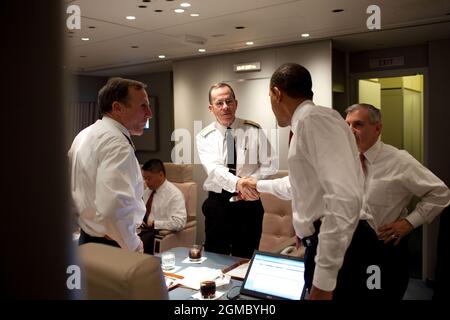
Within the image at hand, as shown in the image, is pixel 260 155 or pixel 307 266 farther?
pixel 260 155

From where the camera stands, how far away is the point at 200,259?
8.32 ft

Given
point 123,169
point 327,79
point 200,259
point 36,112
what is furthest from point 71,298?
point 327,79

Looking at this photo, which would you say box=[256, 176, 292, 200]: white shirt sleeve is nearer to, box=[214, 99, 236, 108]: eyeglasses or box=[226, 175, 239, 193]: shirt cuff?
box=[226, 175, 239, 193]: shirt cuff

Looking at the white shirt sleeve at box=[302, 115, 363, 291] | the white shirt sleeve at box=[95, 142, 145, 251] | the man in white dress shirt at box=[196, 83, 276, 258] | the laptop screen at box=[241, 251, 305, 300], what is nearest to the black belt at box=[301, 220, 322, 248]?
the white shirt sleeve at box=[302, 115, 363, 291]

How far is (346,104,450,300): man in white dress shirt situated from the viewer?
2.26m

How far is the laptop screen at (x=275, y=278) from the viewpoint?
71.4 inches

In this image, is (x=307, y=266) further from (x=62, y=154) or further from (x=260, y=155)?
(x=260, y=155)

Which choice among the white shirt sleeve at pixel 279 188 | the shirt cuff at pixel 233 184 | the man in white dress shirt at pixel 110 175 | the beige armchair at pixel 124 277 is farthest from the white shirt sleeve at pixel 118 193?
the beige armchair at pixel 124 277

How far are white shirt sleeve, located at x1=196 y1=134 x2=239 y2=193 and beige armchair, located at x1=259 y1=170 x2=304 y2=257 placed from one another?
450 mm

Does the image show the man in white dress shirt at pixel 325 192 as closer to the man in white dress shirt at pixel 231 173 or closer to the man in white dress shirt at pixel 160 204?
the man in white dress shirt at pixel 231 173

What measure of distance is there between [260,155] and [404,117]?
3.60 metres

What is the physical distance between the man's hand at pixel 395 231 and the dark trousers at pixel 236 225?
3.22ft

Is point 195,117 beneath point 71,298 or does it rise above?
above

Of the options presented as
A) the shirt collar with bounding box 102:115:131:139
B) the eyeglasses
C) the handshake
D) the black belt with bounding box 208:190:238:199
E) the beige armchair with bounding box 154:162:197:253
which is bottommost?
the beige armchair with bounding box 154:162:197:253
